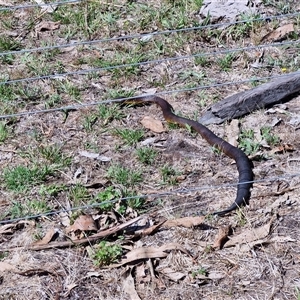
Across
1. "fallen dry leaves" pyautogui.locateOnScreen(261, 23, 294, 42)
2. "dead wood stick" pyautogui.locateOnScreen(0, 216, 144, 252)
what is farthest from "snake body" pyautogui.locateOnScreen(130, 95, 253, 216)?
"fallen dry leaves" pyautogui.locateOnScreen(261, 23, 294, 42)

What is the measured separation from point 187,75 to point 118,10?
4.49 feet

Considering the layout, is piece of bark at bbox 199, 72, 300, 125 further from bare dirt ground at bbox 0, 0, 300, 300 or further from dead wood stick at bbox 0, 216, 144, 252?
dead wood stick at bbox 0, 216, 144, 252

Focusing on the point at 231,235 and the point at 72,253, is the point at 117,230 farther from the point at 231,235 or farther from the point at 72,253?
the point at 231,235

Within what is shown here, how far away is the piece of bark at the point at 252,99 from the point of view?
5570 mm

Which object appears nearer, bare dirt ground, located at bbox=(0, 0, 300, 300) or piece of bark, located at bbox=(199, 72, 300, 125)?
bare dirt ground, located at bbox=(0, 0, 300, 300)

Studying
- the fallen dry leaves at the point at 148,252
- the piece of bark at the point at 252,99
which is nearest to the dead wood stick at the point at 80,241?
the fallen dry leaves at the point at 148,252

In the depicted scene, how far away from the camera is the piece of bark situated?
5.57m

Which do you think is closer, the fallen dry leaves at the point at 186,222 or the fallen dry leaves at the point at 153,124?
the fallen dry leaves at the point at 186,222

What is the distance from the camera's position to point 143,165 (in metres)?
5.18

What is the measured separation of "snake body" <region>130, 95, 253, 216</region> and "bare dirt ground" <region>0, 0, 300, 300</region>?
56 mm

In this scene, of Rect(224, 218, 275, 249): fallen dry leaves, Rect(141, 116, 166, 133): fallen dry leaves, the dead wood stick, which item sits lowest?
Rect(141, 116, 166, 133): fallen dry leaves

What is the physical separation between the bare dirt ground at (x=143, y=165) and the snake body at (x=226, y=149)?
6cm

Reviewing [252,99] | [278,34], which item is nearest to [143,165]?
[252,99]

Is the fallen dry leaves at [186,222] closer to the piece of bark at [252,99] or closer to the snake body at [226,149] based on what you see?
the snake body at [226,149]
